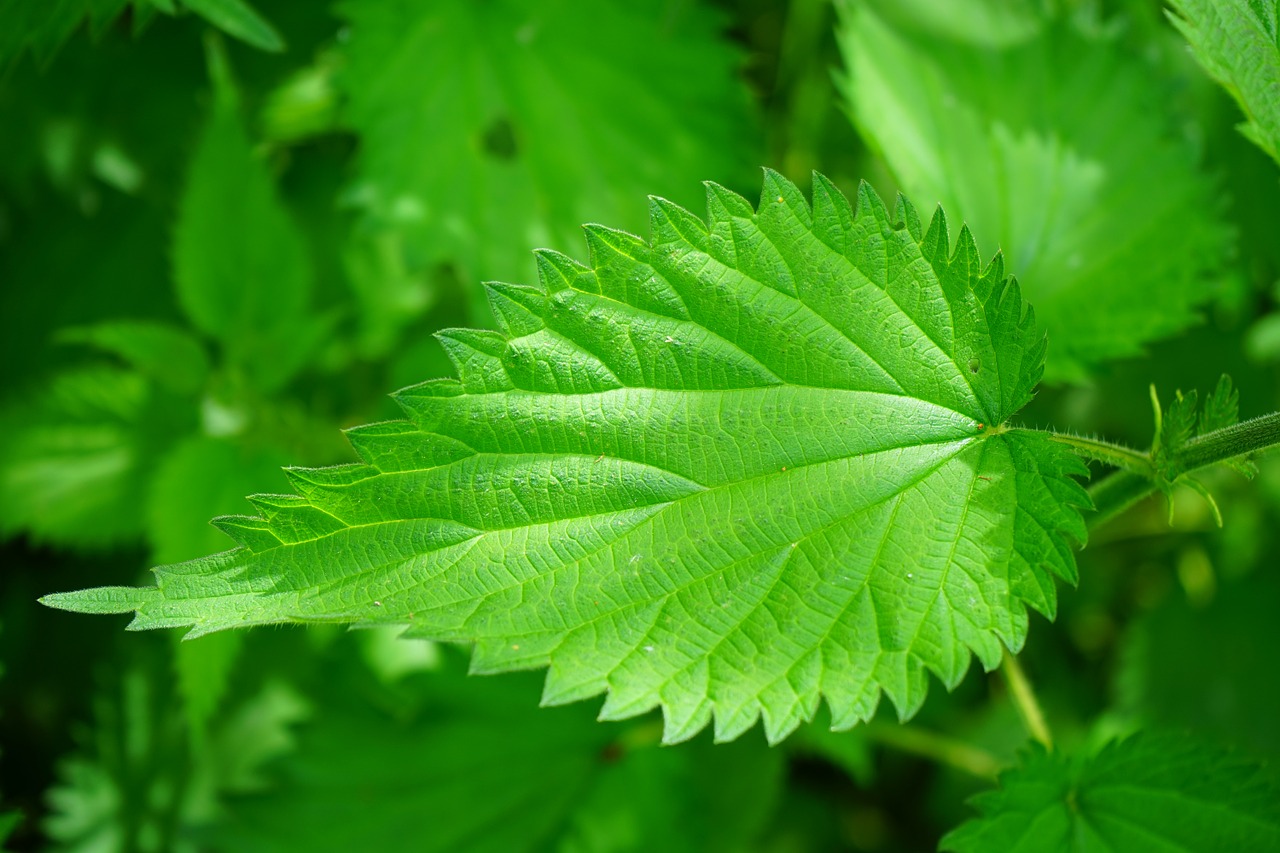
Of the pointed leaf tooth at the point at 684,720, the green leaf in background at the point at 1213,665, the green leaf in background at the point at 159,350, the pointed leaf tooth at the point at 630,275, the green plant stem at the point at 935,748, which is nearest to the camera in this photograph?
the pointed leaf tooth at the point at 684,720

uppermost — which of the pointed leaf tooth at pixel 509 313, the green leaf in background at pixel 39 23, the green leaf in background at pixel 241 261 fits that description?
the green leaf in background at pixel 39 23

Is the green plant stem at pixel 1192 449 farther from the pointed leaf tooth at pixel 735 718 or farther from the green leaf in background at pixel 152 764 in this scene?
the green leaf in background at pixel 152 764

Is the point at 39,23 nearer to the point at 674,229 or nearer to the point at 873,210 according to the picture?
the point at 674,229

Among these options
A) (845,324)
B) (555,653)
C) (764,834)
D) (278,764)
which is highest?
(845,324)

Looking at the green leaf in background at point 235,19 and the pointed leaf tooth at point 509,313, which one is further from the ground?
the green leaf in background at point 235,19

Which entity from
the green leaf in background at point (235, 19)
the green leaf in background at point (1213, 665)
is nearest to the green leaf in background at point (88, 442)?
the green leaf in background at point (235, 19)

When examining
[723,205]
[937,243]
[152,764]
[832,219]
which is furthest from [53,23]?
[152,764]

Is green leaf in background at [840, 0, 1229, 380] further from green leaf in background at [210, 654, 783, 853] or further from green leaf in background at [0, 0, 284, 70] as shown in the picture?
green leaf in background at [210, 654, 783, 853]

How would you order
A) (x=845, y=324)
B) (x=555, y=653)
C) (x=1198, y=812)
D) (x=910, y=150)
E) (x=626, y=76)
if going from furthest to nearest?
(x=626, y=76), (x=910, y=150), (x=1198, y=812), (x=845, y=324), (x=555, y=653)

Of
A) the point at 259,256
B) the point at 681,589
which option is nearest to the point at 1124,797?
the point at 681,589

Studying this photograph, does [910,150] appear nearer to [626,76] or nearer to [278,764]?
[626,76]
